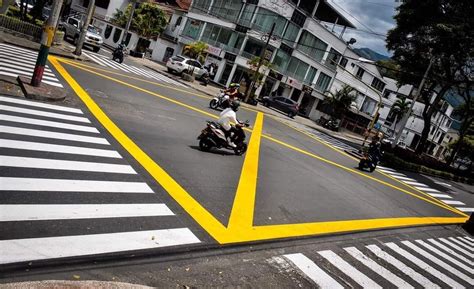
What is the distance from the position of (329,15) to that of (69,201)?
173ft

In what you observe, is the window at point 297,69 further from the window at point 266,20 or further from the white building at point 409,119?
the white building at point 409,119

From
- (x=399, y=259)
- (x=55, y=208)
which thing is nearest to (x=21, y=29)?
(x=55, y=208)

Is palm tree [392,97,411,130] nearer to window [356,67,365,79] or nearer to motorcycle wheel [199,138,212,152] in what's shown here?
window [356,67,365,79]

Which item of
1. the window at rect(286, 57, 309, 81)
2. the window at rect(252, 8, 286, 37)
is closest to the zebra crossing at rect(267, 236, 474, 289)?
the window at rect(252, 8, 286, 37)

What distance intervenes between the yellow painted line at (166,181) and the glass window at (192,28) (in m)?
39.8

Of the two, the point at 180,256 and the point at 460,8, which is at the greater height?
the point at 460,8

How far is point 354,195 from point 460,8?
22.7 meters

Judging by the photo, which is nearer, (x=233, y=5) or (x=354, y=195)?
(x=354, y=195)

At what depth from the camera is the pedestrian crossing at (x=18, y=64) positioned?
1348cm

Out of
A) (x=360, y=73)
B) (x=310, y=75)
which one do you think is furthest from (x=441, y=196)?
(x=360, y=73)

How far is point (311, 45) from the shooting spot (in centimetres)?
4866

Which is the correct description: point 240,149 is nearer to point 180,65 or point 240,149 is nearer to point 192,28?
point 180,65

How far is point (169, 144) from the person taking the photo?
34.4 feet

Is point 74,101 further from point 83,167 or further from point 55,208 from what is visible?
point 55,208
